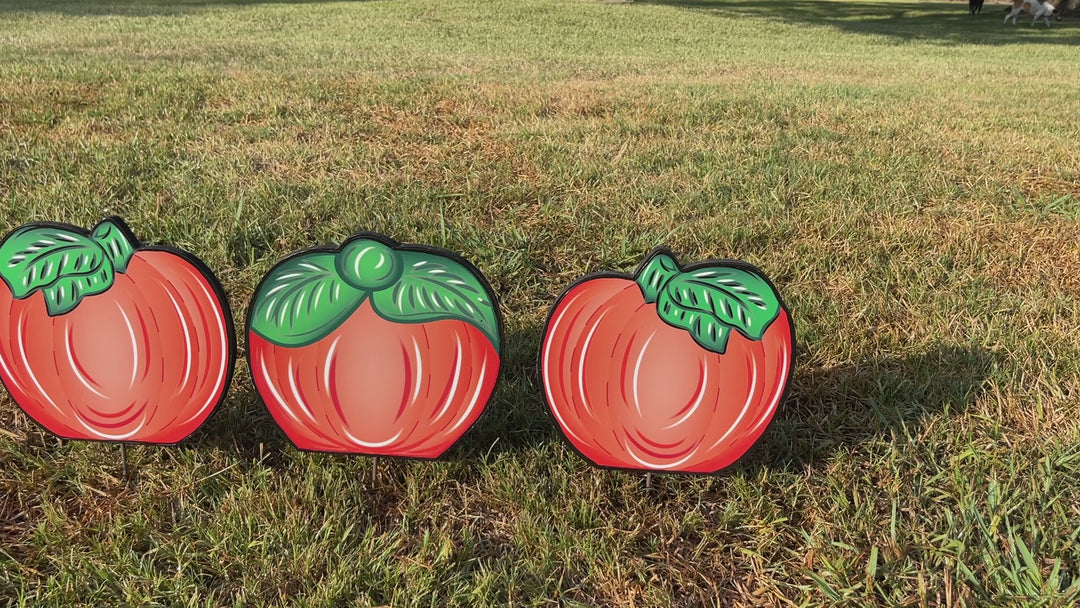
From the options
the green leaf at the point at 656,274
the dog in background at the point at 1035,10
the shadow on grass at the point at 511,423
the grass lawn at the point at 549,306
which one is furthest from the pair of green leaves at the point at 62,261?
the dog in background at the point at 1035,10

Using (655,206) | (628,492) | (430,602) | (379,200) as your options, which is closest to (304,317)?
(430,602)

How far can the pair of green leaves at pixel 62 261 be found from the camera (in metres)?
1.32

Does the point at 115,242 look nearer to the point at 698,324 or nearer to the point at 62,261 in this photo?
the point at 62,261

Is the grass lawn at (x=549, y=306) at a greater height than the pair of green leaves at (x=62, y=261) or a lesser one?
lesser

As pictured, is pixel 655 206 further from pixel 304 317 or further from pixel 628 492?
pixel 304 317

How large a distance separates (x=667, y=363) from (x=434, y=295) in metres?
0.46

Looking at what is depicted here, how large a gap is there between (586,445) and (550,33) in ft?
38.9

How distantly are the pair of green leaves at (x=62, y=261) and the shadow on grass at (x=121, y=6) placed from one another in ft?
39.1

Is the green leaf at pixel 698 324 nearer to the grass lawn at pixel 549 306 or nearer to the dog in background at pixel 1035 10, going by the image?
the grass lawn at pixel 549 306

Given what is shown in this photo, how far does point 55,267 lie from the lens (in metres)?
1.34

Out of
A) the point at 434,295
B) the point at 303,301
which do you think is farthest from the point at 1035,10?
the point at 303,301

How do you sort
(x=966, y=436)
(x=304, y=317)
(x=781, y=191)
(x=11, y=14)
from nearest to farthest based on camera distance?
(x=304, y=317), (x=966, y=436), (x=781, y=191), (x=11, y=14)

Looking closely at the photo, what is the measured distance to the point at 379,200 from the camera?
8.61 feet

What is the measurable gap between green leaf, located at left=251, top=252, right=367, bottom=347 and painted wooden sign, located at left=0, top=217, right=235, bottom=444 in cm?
A: 8
